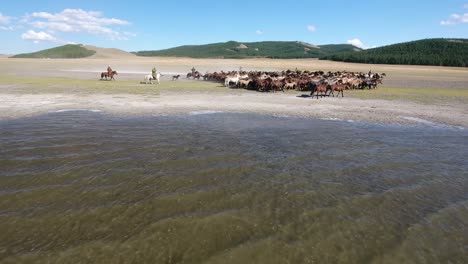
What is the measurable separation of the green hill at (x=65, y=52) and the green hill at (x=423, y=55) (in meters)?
98.8

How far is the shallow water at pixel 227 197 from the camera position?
416cm

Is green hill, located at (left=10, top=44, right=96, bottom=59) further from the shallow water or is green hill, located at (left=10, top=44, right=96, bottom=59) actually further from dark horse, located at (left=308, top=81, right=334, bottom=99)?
the shallow water

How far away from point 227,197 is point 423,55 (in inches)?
4266

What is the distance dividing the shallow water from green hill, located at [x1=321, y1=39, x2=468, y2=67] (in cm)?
9209

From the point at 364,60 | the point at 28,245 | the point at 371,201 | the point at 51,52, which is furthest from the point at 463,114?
the point at 51,52

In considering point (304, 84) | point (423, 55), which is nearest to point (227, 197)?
point (304, 84)

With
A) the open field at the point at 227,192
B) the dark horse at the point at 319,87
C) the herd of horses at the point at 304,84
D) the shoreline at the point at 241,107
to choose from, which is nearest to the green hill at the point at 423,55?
the herd of horses at the point at 304,84

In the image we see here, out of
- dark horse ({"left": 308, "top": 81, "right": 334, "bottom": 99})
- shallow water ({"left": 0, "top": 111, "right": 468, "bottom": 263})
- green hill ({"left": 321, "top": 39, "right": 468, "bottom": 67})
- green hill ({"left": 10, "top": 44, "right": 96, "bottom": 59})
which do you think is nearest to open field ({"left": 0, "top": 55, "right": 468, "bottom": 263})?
shallow water ({"left": 0, "top": 111, "right": 468, "bottom": 263})

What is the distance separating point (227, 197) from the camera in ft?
18.7

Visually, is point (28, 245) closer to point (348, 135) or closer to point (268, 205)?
point (268, 205)

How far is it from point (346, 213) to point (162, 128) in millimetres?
6957

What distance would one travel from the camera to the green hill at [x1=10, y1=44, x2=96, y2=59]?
142163mm

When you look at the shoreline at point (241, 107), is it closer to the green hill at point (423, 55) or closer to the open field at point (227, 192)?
the open field at point (227, 192)

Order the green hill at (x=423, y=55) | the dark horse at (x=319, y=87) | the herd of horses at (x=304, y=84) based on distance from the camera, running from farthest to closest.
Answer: the green hill at (x=423, y=55) < the herd of horses at (x=304, y=84) < the dark horse at (x=319, y=87)
